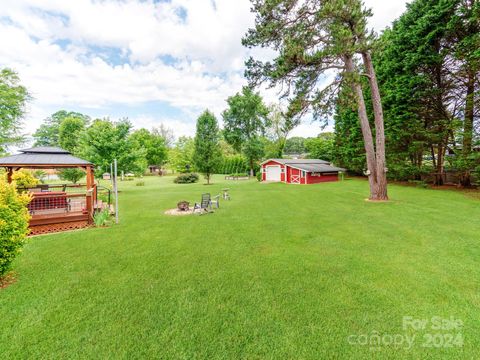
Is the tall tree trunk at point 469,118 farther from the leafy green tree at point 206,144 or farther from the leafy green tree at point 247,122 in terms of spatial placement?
the leafy green tree at point 247,122

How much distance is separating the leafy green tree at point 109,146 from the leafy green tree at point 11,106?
495cm

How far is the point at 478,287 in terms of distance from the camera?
373cm

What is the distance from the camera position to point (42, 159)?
812 cm

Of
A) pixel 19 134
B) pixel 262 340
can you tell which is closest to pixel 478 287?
pixel 262 340

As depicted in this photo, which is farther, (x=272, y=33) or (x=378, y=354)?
(x=272, y=33)

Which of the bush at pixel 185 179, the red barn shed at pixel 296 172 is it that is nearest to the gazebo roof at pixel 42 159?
the red barn shed at pixel 296 172

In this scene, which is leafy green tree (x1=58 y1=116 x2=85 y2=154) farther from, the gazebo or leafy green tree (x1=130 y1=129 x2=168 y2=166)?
the gazebo

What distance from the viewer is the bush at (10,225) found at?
390 centimetres

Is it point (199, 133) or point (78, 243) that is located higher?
point (199, 133)

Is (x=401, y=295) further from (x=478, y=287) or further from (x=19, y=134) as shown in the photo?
(x=19, y=134)

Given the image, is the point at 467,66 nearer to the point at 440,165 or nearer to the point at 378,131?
the point at 440,165

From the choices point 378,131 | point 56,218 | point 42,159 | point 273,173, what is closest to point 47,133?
point 273,173

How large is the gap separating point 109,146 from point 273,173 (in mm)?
19138

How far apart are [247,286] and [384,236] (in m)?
5.11
